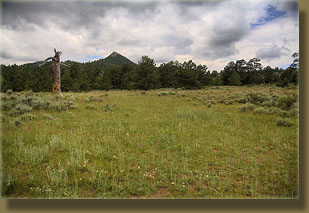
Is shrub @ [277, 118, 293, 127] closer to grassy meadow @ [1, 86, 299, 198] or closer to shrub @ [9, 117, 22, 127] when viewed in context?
grassy meadow @ [1, 86, 299, 198]

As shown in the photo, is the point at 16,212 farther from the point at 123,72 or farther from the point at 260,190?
the point at 123,72

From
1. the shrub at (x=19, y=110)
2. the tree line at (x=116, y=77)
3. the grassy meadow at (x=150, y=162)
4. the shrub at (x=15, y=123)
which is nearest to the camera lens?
the grassy meadow at (x=150, y=162)

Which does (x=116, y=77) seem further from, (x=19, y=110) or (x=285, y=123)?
(x=285, y=123)

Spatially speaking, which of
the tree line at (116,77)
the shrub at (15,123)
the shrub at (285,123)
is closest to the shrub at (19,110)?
the shrub at (15,123)

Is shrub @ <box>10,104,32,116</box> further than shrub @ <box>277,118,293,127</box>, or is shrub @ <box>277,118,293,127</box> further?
shrub @ <box>10,104,32,116</box>

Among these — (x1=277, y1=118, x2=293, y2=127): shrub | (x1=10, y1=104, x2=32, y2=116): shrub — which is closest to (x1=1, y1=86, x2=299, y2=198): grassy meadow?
(x1=277, y1=118, x2=293, y2=127): shrub

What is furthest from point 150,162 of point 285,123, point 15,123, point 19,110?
point 19,110

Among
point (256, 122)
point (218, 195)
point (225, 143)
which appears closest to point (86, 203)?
point (218, 195)

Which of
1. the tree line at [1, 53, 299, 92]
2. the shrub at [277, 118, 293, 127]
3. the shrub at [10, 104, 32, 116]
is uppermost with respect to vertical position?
the tree line at [1, 53, 299, 92]

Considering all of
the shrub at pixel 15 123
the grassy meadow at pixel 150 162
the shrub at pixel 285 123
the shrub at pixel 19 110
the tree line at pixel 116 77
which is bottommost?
the grassy meadow at pixel 150 162

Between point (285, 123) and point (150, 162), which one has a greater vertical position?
point (285, 123)

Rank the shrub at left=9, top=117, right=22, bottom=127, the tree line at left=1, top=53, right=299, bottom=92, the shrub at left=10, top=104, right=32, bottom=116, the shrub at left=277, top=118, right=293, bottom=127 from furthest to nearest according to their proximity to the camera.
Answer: the tree line at left=1, top=53, right=299, bottom=92, the shrub at left=10, top=104, right=32, bottom=116, the shrub at left=277, top=118, right=293, bottom=127, the shrub at left=9, top=117, right=22, bottom=127

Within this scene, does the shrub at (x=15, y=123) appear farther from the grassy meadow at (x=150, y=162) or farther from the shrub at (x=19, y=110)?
the shrub at (x=19, y=110)

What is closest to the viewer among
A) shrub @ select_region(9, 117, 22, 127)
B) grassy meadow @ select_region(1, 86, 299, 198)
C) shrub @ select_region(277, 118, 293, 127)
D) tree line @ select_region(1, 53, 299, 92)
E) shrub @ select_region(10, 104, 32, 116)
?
grassy meadow @ select_region(1, 86, 299, 198)
